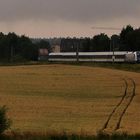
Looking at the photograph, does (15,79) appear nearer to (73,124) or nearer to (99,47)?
(73,124)

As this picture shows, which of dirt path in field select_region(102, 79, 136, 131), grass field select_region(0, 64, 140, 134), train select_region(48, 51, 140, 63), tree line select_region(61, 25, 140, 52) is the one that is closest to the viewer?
grass field select_region(0, 64, 140, 134)

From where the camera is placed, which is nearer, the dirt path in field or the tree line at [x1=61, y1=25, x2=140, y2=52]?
the dirt path in field

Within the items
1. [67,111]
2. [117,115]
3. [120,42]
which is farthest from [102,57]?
[117,115]

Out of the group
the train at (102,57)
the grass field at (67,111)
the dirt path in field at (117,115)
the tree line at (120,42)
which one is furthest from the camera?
the tree line at (120,42)

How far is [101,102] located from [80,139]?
2669cm

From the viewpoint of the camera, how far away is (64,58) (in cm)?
15962

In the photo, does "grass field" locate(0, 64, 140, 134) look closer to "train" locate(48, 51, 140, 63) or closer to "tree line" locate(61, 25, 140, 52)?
"train" locate(48, 51, 140, 63)

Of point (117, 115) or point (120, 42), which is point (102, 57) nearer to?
point (120, 42)

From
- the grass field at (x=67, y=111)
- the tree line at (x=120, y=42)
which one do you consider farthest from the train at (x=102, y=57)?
the grass field at (x=67, y=111)

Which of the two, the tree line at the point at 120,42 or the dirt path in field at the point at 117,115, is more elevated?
the tree line at the point at 120,42

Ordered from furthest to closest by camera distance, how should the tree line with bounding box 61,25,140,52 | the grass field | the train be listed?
the tree line with bounding box 61,25,140,52, the train, the grass field

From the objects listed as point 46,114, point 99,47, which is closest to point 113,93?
point 46,114

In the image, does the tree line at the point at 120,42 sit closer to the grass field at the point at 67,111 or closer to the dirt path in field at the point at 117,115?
the grass field at the point at 67,111

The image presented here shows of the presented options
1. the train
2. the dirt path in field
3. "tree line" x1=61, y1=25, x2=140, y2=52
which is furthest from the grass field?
"tree line" x1=61, y1=25, x2=140, y2=52
